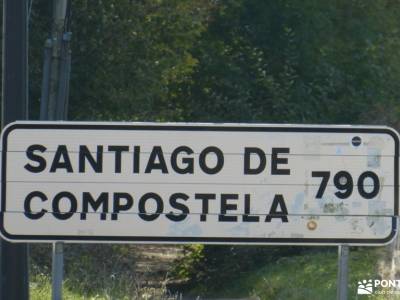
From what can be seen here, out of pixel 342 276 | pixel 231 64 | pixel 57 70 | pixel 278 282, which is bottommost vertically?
pixel 278 282

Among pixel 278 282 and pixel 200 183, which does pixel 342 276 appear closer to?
pixel 200 183

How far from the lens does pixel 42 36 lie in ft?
52.4

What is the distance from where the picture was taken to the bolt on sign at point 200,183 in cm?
482

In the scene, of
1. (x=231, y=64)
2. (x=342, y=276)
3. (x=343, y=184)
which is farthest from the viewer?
(x=231, y=64)

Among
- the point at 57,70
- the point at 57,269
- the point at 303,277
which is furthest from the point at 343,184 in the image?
the point at 57,70

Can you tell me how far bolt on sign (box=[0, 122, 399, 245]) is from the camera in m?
4.82

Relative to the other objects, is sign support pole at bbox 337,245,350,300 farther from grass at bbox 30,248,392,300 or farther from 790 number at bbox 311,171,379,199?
grass at bbox 30,248,392,300

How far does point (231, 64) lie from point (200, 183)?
15553mm

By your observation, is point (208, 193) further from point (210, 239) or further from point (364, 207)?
point (364, 207)

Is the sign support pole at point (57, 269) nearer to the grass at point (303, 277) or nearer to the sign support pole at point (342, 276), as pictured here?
the sign support pole at point (342, 276)

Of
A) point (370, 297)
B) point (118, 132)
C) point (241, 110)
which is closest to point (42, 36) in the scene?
point (241, 110)

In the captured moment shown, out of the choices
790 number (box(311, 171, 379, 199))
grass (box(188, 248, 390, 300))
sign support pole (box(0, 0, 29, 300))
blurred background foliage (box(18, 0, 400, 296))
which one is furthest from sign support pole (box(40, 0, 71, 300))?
790 number (box(311, 171, 379, 199))

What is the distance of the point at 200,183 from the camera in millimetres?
4875

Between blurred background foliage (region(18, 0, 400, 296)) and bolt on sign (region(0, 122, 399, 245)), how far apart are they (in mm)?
11366
